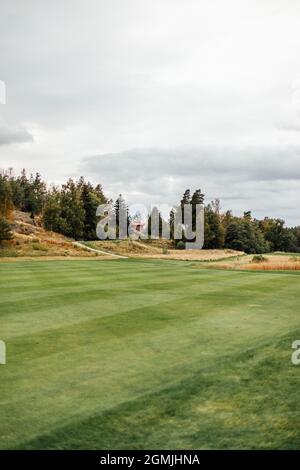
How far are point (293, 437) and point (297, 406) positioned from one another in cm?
91

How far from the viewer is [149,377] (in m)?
6.90

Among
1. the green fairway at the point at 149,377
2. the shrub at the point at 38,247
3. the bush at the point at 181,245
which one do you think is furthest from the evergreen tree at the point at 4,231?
the green fairway at the point at 149,377

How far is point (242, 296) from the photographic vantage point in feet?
52.8

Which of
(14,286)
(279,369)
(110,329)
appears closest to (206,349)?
(279,369)

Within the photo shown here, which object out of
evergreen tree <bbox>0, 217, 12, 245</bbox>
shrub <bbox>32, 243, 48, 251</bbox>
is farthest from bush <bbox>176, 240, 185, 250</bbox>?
evergreen tree <bbox>0, 217, 12, 245</bbox>

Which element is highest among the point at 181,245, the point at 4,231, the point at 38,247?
the point at 4,231

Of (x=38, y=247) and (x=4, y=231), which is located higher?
(x=4, y=231)

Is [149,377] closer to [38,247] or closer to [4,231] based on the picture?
[38,247]

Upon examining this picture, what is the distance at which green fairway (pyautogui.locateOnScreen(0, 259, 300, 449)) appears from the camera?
5109mm

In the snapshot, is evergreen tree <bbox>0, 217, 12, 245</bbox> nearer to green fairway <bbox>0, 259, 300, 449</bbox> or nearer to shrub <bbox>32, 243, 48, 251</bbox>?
shrub <bbox>32, 243, 48, 251</bbox>

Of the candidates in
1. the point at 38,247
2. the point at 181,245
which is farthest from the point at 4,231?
the point at 181,245

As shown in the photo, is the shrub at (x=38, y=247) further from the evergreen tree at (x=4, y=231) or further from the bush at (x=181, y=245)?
the bush at (x=181, y=245)
